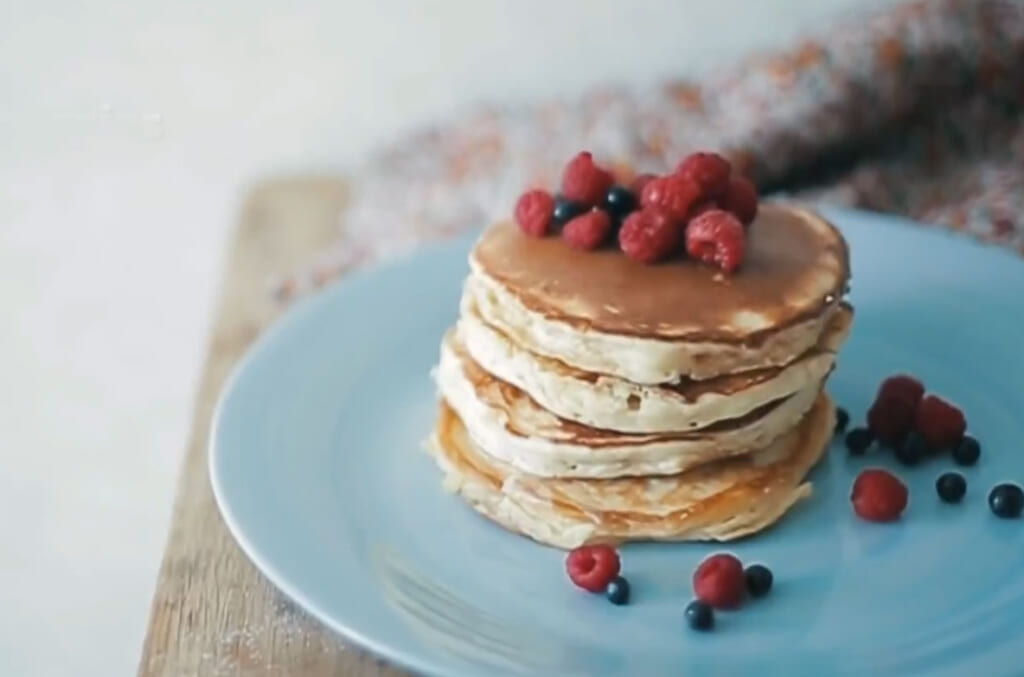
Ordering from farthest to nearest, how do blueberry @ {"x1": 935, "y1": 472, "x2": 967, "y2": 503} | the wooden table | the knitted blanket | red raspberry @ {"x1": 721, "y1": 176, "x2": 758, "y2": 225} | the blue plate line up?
the knitted blanket < red raspberry @ {"x1": 721, "y1": 176, "x2": 758, "y2": 225} < blueberry @ {"x1": 935, "y1": 472, "x2": 967, "y2": 503} < the wooden table < the blue plate

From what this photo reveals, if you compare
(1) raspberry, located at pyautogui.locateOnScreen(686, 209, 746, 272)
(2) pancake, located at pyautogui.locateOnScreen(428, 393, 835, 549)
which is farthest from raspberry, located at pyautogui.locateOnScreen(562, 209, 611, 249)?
(2) pancake, located at pyautogui.locateOnScreen(428, 393, 835, 549)

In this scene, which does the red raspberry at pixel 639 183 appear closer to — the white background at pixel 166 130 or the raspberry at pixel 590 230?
the raspberry at pixel 590 230

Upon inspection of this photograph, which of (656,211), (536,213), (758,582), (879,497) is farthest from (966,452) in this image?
(536,213)

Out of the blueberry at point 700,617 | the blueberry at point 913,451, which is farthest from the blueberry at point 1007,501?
the blueberry at point 700,617

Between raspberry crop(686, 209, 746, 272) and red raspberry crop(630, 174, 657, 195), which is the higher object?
raspberry crop(686, 209, 746, 272)

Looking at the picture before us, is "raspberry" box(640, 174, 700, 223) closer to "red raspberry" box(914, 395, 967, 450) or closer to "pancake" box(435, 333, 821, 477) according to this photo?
"pancake" box(435, 333, 821, 477)

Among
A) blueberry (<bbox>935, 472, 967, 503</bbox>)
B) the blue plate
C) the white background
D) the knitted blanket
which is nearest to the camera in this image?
the blue plate

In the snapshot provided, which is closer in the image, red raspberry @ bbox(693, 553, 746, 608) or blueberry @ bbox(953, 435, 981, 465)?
red raspberry @ bbox(693, 553, 746, 608)
